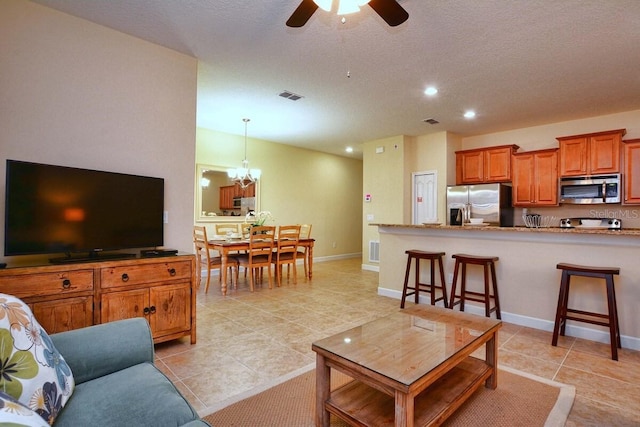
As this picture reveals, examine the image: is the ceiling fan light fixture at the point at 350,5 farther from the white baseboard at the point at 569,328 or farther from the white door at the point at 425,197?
the white door at the point at 425,197

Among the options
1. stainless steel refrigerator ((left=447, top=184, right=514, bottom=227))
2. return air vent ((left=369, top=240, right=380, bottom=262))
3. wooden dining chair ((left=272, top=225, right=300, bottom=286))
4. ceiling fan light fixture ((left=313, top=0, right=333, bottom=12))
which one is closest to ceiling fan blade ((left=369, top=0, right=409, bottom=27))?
ceiling fan light fixture ((left=313, top=0, right=333, bottom=12))

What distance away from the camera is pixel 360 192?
924cm

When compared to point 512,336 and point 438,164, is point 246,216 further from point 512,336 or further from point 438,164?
point 512,336

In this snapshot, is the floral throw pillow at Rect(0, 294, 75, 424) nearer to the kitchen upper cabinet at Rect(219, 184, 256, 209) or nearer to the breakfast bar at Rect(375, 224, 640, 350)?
the breakfast bar at Rect(375, 224, 640, 350)

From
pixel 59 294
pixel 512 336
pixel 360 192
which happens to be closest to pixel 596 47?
pixel 512 336

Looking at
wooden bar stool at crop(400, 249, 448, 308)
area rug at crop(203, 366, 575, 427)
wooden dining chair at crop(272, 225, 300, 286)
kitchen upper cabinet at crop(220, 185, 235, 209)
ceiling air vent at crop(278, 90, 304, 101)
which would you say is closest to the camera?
area rug at crop(203, 366, 575, 427)

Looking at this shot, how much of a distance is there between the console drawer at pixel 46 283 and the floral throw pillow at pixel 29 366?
3.34 ft

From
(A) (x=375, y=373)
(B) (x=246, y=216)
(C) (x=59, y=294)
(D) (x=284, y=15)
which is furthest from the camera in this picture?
(B) (x=246, y=216)

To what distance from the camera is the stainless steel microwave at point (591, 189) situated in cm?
469

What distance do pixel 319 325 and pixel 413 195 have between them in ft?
13.2

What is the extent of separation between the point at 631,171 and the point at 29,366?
21.4 ft

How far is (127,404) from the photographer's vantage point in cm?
123

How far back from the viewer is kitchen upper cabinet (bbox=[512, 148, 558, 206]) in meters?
5.24

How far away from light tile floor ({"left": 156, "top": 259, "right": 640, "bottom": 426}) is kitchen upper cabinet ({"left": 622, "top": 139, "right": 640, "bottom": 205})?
2.86 m
